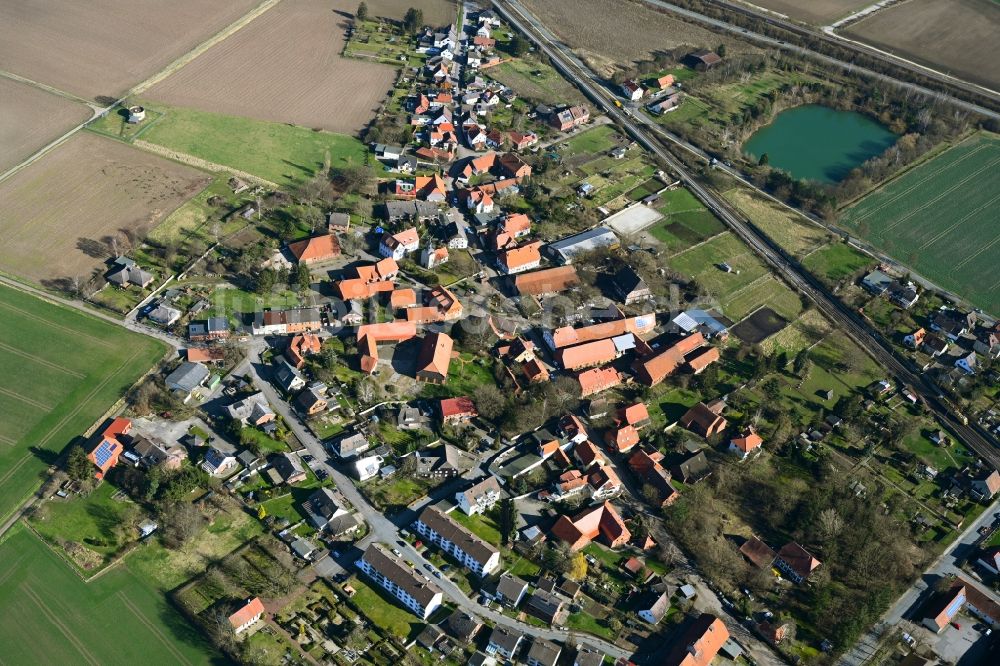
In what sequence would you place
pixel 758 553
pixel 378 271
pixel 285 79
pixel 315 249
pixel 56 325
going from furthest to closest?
pixel 285 79, pixel 315 249, pixel 378 271, pixel 56 325, pixel 758 553

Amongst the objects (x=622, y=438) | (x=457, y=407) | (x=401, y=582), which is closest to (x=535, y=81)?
(x=457, y=407)

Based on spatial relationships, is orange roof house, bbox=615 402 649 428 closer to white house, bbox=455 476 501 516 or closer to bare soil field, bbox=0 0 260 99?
white house, bbox=455 476 501 516

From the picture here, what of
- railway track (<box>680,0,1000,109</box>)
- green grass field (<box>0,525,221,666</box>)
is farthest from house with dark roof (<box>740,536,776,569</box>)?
railway track (<box>680,0,1000,109</box>)

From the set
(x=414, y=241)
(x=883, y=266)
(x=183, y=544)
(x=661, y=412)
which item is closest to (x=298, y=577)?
(x=183, y=544)

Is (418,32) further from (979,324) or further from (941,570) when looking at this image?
(941,570)

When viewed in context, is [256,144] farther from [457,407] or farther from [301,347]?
[457,407]
